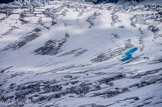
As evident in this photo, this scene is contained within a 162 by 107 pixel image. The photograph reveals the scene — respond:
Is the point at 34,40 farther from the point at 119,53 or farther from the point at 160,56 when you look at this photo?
the point at 160,56

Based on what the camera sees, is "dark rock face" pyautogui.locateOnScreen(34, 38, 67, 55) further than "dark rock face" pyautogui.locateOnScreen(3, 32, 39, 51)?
No

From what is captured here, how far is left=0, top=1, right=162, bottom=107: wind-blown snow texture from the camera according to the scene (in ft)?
23.1

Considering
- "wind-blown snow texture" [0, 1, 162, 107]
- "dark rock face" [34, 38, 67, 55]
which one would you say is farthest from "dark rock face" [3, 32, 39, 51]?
"dark rock face" [34, 38, 67, 55]

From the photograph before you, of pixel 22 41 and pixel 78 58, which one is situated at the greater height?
pixel 22 41

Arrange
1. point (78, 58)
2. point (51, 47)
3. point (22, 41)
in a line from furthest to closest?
point (22, 41) < point (51, 47) < point (78, 58)

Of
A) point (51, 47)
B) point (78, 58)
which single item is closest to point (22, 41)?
point (51, 47)

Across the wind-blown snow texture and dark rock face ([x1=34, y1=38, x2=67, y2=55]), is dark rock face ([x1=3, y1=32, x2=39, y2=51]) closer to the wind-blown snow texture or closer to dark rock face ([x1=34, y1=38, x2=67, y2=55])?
the wind-blown snow texture

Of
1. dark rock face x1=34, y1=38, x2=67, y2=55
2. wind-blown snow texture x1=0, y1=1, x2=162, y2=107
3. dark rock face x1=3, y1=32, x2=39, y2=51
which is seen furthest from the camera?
dark rock face x1=3, y1=32, x2=39, y2=51

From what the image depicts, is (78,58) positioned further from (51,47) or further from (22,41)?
(22,41)

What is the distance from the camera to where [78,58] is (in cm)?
1128

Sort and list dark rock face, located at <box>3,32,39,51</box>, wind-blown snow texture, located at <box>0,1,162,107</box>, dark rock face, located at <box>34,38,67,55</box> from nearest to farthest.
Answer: wind-blown snow texture, located at <box>0,1,162,107</box> → dark rock face, located at <box>34,38,67,55</box> → dark rock face, located at <box>3,32,39,51</box>

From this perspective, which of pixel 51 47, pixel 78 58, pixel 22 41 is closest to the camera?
pixel 78 58

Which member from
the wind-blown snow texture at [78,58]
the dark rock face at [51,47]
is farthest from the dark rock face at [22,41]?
the dark rock face at [51,47]

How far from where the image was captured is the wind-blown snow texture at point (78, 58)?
23.1ft
